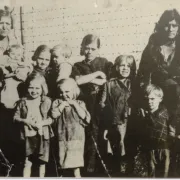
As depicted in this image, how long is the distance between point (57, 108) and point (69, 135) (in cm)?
12

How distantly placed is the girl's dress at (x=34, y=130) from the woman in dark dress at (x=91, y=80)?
0.16 metres

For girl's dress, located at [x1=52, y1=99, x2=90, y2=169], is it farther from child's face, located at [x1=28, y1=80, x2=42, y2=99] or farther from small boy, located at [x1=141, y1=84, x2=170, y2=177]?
small boy, located at [x1=141, y1=84, x2=170, y2=177]

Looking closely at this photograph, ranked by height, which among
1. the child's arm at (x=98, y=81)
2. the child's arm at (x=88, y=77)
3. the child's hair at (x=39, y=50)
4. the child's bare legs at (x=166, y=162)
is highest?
the child's hair at (x=39, y=50)

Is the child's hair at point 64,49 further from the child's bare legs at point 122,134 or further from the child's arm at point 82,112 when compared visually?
the child's bare legs at point 122,134

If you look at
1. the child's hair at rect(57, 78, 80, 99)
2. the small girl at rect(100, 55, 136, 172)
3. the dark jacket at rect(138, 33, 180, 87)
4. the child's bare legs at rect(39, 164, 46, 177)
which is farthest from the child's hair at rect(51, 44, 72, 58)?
the child's bare legs at rect(39, 164, 46, 177)

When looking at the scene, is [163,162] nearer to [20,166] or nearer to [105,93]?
[105,93]

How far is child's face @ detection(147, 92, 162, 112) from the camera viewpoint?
1214 millimetres

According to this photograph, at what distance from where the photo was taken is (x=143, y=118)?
1215mm

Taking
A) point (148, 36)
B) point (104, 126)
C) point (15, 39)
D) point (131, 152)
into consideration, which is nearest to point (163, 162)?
point (131, 152)

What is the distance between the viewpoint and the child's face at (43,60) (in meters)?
1.27

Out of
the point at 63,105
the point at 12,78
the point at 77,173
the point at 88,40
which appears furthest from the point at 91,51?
the point at 77,173

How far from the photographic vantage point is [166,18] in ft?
4.00

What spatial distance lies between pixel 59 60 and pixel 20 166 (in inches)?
18.9

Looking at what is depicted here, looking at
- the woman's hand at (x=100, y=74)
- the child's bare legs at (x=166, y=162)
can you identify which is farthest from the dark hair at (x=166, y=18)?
the child's bare legs at (x=166, y=162)
